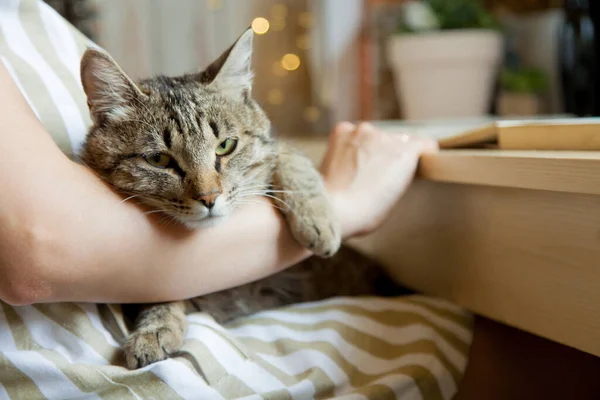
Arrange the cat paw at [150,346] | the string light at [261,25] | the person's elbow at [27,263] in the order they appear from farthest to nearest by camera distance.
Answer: the string light at [261,25], the cat paw at [150,346], the person's elbow at [27,263]

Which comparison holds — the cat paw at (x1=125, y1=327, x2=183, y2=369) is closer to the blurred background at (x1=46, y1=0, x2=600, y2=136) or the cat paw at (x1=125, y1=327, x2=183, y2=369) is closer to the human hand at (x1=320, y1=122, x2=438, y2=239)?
→ the human hand at (x1=320, y1=122, x2=438, y2=239)

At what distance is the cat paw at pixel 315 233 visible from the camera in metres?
0.77

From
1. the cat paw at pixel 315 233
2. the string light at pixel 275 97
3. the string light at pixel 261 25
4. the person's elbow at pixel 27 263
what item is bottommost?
the cat paw at pixel 315 233

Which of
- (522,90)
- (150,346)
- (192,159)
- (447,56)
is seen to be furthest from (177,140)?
(522,90)

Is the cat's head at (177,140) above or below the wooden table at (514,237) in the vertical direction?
above

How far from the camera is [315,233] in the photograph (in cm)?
77

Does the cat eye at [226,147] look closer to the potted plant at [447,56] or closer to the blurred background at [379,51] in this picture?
the blurred background at [379,51]

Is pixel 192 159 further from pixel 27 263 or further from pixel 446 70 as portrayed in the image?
pixel 446 70

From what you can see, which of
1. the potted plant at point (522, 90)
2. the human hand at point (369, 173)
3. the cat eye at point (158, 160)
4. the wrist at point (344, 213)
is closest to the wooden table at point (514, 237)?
the human hand at point (369, 173)

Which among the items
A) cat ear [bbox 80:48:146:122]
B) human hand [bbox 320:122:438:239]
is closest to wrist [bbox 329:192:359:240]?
human hand [bbox 320:122:438:239]

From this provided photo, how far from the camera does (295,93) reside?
231 cm

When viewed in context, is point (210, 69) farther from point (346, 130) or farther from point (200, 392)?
point (200, 392)

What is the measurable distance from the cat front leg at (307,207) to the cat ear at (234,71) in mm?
145

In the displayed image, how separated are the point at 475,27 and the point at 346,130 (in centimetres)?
99
